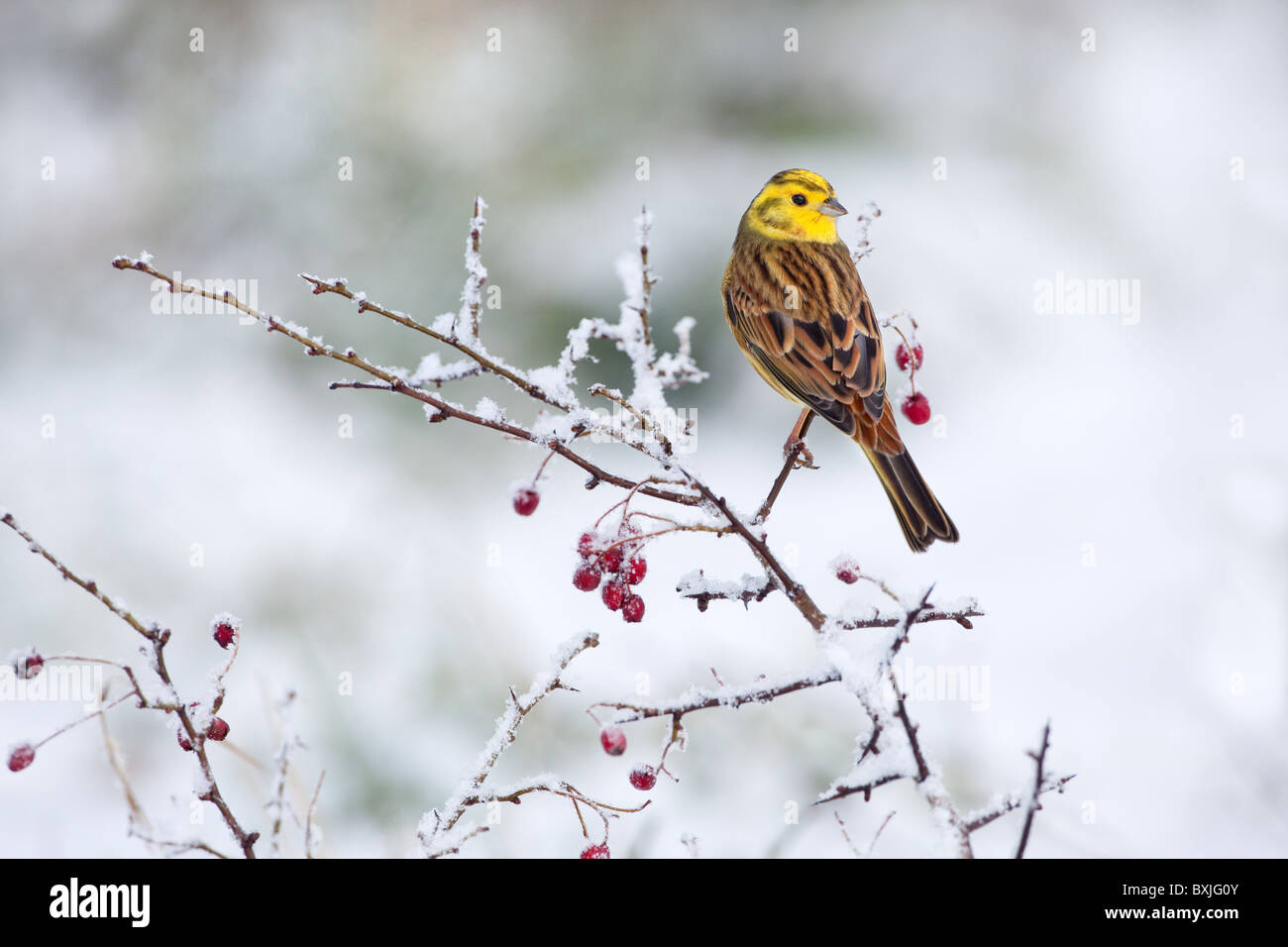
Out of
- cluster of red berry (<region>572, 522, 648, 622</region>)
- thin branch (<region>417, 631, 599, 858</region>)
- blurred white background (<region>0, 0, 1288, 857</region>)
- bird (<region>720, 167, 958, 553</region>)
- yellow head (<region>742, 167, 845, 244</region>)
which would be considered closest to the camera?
Answer: thin branch (<region>417, 631, 599, 858</region>)

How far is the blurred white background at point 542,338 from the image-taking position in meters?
3.18

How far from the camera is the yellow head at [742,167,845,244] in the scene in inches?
75.2

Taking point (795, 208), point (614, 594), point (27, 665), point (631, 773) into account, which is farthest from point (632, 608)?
point (795, 208)

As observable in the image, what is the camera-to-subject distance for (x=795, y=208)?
197 cm

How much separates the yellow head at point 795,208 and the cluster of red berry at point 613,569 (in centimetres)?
96

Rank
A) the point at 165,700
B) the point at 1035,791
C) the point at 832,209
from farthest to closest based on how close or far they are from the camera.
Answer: the point at 832,209, the point at 165,700, the point at 1035,791

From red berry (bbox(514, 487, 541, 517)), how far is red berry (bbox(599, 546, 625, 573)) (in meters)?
0.13

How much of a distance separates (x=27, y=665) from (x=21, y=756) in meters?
0.12

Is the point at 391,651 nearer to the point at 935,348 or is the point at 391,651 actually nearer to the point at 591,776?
the point at 591,776

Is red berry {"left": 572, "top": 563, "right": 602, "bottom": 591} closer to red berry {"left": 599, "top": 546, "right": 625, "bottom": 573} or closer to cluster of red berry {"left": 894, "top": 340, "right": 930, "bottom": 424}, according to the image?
red berry {"left": 599, "top": 546, "right": 625, "bottom": 573}

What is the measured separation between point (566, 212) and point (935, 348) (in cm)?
162

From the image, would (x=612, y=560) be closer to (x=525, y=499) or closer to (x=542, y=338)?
(x=525, y=499)

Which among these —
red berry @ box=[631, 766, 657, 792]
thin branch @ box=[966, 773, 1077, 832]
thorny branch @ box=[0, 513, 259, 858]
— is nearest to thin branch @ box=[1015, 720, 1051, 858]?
thin branch @ box=[966, 773, 1077, 832]

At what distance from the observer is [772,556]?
894mm
